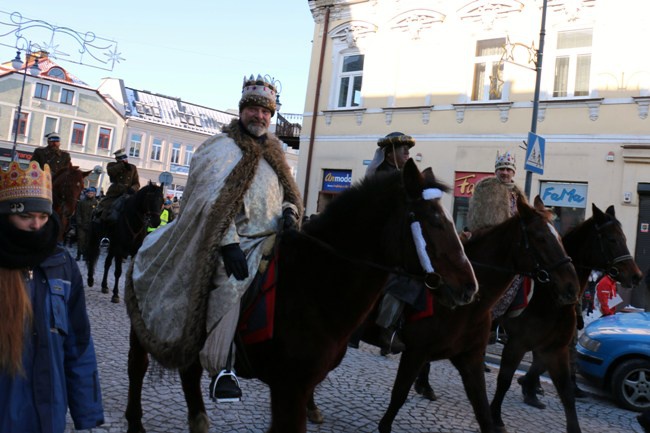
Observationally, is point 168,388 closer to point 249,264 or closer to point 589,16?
point 249,264

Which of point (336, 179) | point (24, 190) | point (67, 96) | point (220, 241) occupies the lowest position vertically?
point (220, 241)

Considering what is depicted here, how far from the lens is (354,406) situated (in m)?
5.48

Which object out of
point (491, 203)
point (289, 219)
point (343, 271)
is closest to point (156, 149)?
point (491, 203)

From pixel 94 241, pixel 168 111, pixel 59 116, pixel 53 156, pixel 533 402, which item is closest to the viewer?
pixel 533 402

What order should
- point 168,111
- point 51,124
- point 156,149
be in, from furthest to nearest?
point 168,111 → point 156,149 → point 51,124

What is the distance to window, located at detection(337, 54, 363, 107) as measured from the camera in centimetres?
1989

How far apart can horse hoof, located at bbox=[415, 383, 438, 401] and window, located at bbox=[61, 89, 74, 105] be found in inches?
2009

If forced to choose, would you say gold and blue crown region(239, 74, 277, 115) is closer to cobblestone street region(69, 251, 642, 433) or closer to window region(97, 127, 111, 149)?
cobblestone street region(69, 251, 642, 433)

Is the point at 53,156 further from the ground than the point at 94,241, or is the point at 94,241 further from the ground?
the point at 53,156

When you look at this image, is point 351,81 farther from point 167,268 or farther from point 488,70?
point 167,268

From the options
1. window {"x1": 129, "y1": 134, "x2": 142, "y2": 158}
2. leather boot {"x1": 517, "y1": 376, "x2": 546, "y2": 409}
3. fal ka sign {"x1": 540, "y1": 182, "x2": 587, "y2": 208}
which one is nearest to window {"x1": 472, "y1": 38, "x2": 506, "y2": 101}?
fal ka sign {"x1": 540, "y1": 182, "x2": 587, "y2": 208}

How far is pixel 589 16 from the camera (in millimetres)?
14898

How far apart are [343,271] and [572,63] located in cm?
1466

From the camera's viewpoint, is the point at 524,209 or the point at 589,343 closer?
the point at 524,209
